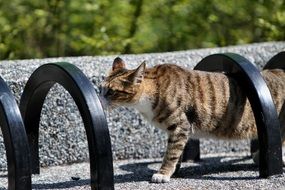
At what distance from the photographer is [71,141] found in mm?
6414

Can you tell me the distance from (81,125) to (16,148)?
1.68 meters

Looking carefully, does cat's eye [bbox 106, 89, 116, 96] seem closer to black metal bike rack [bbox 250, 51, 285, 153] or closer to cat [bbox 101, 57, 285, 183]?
cat [bbox 101, 57, 285, 183]

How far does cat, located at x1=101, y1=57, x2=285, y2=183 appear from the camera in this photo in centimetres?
567

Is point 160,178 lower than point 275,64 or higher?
lower

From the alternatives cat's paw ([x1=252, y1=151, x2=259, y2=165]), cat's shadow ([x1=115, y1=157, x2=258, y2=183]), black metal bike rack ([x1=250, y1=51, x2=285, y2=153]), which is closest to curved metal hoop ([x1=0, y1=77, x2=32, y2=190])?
cat's shadow ([x1=115, y1=157, x2=258, y2=183])

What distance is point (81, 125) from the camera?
6.43 metres

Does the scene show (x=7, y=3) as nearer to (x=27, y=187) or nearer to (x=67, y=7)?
(x=67, y=7)

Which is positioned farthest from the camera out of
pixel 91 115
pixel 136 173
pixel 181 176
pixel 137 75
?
pixel 136 173

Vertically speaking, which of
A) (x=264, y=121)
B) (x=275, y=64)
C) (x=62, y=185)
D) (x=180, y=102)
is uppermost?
(x=275, y=64)

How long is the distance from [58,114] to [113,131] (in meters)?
0.50

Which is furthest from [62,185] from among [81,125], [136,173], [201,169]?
[201,169]

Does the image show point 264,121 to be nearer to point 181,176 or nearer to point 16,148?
point 181,176

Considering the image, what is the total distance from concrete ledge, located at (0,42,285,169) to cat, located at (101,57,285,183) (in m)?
0.72

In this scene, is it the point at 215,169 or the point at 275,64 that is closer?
the point at 215,169
